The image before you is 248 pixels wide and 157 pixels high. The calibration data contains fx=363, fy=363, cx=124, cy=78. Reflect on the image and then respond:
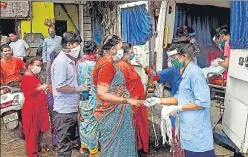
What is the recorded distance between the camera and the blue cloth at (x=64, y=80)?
2703mm

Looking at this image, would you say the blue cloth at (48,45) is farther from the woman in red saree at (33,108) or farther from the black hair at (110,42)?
the black hair at (110,42)

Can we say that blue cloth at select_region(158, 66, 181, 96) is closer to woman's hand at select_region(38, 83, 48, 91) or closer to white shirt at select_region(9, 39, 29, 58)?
woman's hand at select_region(38, 83, 48, 91)

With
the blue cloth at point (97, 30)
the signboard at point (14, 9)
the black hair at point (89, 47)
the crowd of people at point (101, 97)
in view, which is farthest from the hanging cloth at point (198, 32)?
the signboard at point (14, 9)

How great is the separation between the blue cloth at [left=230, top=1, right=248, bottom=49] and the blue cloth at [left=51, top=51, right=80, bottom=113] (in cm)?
134

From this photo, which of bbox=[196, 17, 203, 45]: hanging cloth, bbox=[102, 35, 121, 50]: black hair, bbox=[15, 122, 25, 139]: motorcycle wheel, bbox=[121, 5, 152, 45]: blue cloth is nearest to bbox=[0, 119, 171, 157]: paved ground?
bbox=[15, 122, 25, 139]: motorcycle wheel

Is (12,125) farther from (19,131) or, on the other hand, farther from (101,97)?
(101,97)

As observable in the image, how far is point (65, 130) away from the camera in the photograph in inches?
110

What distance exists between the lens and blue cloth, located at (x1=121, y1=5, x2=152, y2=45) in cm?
398

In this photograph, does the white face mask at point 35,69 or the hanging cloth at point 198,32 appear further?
the hanging cloth at point 198,32

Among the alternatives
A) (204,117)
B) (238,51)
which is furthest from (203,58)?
(204,117)

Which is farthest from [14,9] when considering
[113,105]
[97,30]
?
[113,105]

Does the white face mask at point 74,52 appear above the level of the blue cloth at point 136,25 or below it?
below

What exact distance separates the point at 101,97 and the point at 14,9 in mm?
932

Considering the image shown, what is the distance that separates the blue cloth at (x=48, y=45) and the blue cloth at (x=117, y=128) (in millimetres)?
805
